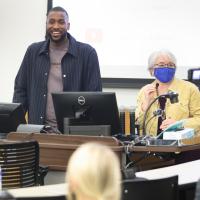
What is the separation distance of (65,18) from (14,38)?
194 centimetres

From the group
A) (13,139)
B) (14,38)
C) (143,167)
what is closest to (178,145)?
(143,167)

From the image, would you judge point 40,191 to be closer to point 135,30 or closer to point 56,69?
point 56,69

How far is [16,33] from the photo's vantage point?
18.7 feet

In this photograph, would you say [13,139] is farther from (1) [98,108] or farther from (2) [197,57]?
(2) [197,57]

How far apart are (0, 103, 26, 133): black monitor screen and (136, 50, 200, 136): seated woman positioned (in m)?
0.92

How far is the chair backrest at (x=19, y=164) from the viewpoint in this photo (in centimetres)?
237

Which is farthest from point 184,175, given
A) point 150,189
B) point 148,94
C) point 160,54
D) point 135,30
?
point 135,30

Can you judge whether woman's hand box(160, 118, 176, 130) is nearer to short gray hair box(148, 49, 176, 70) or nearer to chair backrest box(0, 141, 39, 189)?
short gray hair box(148, 49, 176, 70)

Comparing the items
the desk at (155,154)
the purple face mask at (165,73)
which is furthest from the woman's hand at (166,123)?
the purple face mask at (165,73)

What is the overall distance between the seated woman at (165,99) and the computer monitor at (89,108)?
596 mm

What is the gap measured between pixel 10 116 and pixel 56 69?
92 cm

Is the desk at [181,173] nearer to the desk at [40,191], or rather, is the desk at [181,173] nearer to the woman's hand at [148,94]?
the desk at [40,191]

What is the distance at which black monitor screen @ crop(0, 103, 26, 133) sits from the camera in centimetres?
310

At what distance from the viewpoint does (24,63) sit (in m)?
4.04
